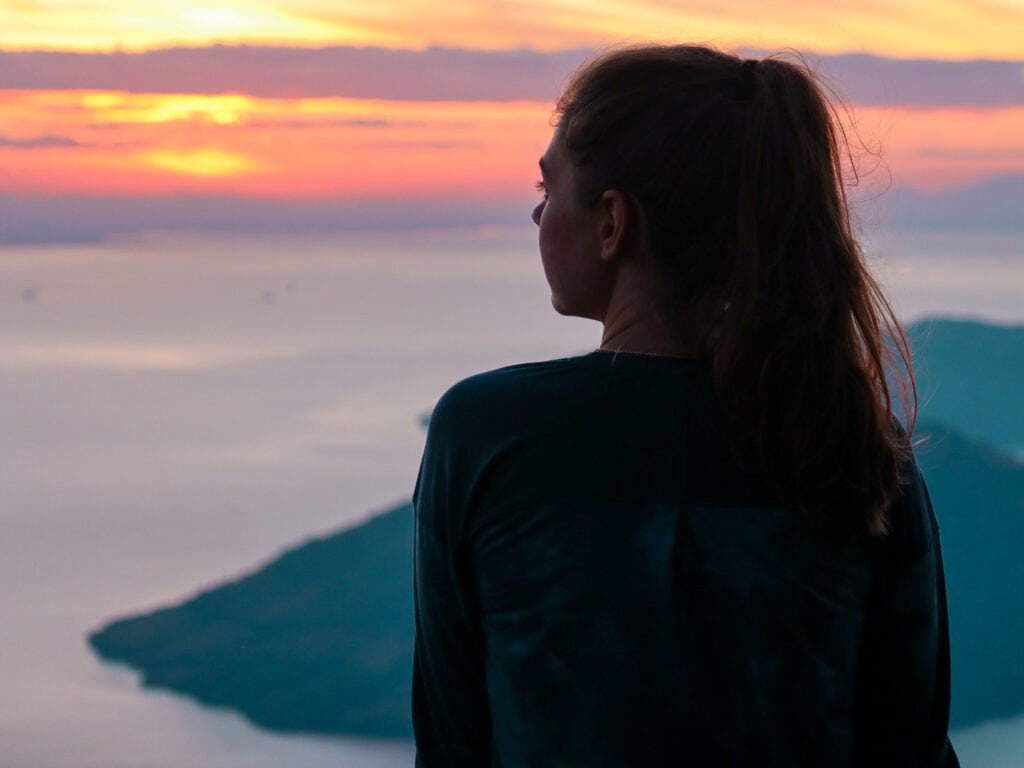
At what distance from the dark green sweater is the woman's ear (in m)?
0.08

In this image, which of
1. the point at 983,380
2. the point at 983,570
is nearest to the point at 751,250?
the point at 983,570

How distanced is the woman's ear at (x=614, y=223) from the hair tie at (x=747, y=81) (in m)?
0.11

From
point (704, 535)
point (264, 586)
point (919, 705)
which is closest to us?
point (704, 535)

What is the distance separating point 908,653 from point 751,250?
36cm

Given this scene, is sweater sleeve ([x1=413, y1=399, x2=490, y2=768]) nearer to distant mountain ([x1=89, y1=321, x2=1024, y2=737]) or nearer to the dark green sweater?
the dark green sweater

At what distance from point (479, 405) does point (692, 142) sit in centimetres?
23

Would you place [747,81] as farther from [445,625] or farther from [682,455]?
[445,625]

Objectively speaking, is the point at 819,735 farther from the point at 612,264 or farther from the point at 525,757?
the point at 612,264

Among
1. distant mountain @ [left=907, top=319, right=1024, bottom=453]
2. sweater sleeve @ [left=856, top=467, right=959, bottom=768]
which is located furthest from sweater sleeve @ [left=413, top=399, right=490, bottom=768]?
distant mountain @ [left=907, top=319, right=1024, bottom=453]

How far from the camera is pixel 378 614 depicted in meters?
6.53

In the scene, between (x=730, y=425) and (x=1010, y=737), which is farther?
(x=1010, y=737)

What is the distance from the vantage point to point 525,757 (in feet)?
2.64

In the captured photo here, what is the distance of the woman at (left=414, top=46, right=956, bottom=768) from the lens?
0.77m

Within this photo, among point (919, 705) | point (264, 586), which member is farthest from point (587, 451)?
point (264, 586)
